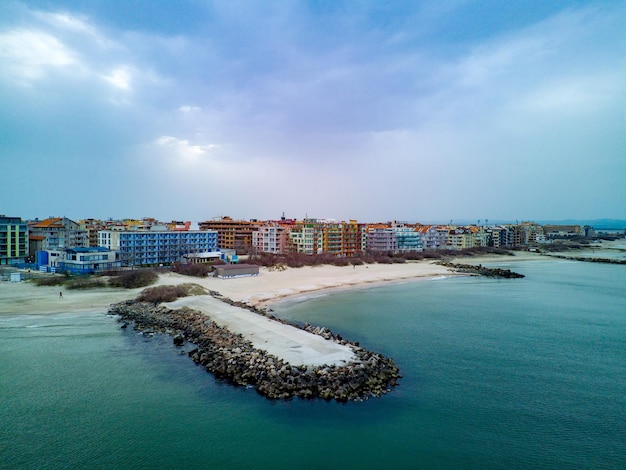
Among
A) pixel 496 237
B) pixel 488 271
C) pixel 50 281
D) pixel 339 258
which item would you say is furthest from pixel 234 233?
pixel 496 237

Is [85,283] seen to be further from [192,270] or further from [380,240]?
[380,240]

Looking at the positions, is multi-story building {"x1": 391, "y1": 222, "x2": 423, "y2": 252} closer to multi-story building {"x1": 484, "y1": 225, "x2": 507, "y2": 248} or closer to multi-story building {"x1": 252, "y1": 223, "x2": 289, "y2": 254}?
multi-story building {"x1": 252, "y1": 223, "x2": 289, "y2": 254}

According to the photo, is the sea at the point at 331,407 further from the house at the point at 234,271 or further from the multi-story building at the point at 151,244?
the multi-story building at the point at 151,244

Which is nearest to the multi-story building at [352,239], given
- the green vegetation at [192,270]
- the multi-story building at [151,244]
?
the multi-story building at [151,244]

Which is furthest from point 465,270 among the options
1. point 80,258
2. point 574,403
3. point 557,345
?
point 80,258

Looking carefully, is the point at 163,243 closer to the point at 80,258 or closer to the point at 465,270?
the point at 80,258

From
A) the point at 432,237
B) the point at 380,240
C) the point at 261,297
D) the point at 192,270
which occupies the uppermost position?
the point at 432,237
